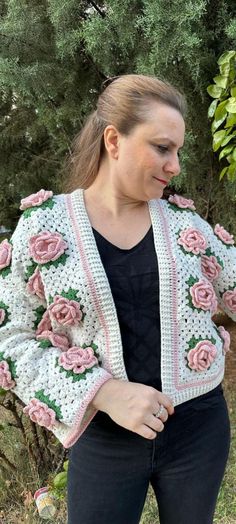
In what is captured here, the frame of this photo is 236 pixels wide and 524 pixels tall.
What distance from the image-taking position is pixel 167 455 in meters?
1.26

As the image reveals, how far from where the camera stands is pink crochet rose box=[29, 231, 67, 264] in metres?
1.18

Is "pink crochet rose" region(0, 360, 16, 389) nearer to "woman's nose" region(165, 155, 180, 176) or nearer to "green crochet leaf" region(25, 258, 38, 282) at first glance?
"green crochet leaf" region(25, 258, 38, 282)

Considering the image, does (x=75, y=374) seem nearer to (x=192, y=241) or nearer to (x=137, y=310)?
(x=137, y=310)

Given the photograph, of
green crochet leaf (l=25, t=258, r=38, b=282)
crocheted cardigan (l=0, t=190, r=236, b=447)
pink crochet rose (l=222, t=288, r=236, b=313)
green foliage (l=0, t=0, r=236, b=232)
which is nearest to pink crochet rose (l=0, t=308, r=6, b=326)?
crocheted cardigan (l=0, t=190, r=236, b=447)

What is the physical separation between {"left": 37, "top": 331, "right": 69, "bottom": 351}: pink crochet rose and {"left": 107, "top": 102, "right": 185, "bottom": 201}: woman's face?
409 millimetres

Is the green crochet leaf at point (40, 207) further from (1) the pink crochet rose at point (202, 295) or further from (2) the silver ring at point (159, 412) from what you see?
(2) the silver ring at point (159, 412)

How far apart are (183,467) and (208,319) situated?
379 millimetres

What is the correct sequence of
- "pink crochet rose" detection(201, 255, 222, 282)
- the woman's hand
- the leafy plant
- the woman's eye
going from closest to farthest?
the woman's hand → the woman's eye → "pink crochet rose" detection(201, 255, 222, 282) → the leafy plant

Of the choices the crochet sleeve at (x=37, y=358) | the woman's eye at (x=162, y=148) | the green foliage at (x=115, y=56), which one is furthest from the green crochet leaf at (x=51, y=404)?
the green foliage at (x=115, y=56)

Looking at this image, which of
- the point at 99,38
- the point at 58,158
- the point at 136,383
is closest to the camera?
the point at 136,383

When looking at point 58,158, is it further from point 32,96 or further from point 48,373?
point 48,373

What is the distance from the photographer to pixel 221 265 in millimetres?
1344

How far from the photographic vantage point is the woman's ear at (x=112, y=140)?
Answer: 125 centimetres

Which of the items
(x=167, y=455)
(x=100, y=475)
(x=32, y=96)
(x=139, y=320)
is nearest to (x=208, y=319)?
(x=139, y=320)
